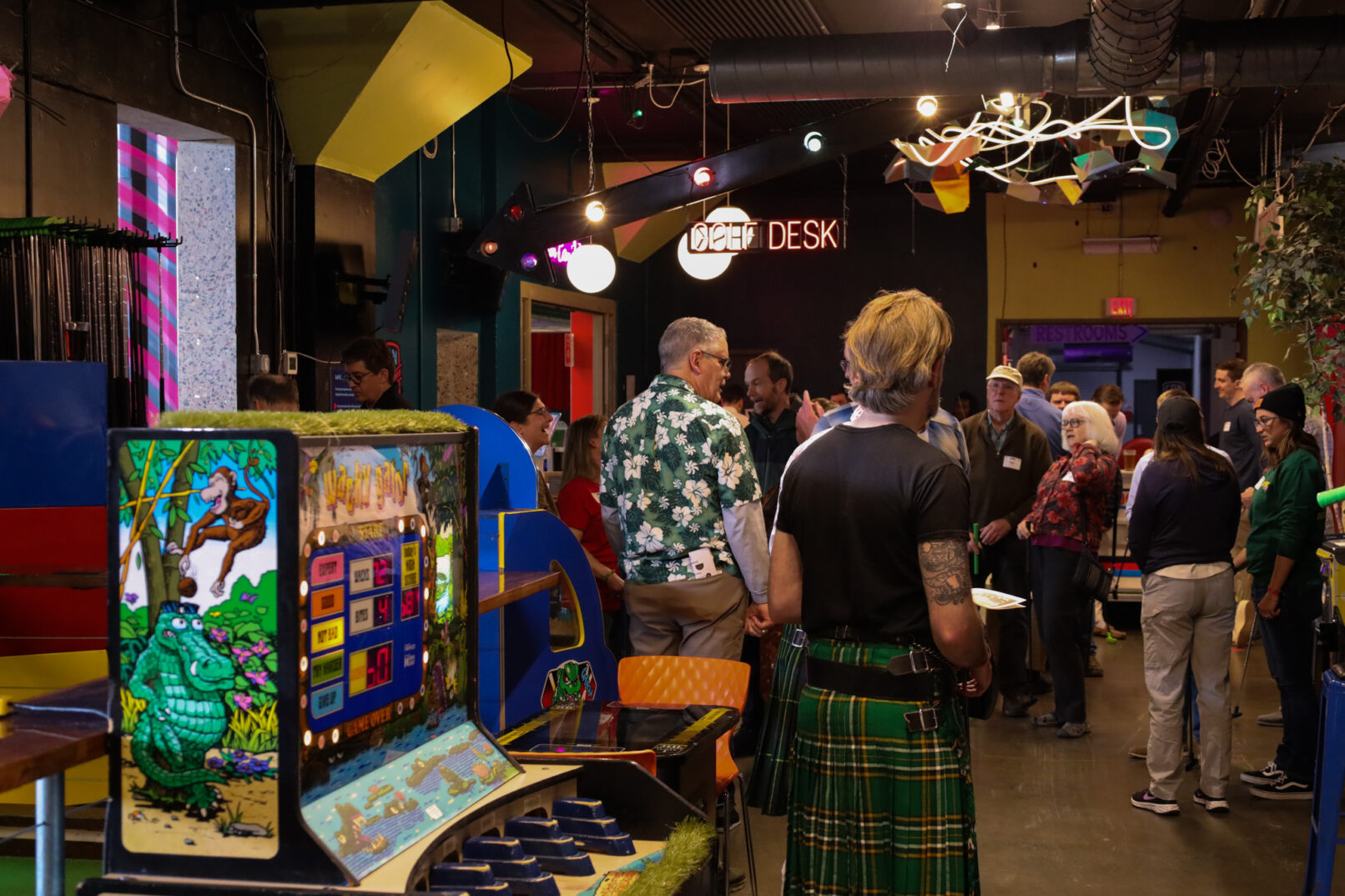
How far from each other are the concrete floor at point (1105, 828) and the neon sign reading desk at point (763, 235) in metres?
4.02

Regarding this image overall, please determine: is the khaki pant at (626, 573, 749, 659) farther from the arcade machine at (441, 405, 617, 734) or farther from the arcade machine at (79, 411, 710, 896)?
the arcade machine at (79, 411, 710, 896)

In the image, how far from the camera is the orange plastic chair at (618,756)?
7.18ft

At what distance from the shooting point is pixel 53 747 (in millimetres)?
1455

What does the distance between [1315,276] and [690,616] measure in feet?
12.6

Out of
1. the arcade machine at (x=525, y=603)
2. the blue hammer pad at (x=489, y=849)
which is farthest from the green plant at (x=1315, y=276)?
the blue hammer pad at (x=489, y=849)

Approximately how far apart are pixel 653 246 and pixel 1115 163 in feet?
20.7

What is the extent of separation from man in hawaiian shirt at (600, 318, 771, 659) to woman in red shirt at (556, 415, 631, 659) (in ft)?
1.72

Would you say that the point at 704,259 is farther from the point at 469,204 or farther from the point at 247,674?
the point at 247,674

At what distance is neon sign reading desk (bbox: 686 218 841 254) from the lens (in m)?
8.88

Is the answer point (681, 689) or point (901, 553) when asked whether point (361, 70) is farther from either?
point (901, 553)

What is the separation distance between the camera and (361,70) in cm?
650

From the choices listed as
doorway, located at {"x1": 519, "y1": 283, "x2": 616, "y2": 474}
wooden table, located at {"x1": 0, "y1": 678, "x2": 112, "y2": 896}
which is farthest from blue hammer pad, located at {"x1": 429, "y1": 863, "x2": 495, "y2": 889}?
doorway, located at {"x1": 519, "y1": 283, "x2": 616, "y2": 474}

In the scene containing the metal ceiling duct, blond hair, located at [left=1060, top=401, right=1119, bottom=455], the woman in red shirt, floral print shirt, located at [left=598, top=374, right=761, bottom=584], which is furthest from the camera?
the metal ceiling duct

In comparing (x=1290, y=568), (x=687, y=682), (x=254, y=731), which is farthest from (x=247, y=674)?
(x=1290, y=568)
